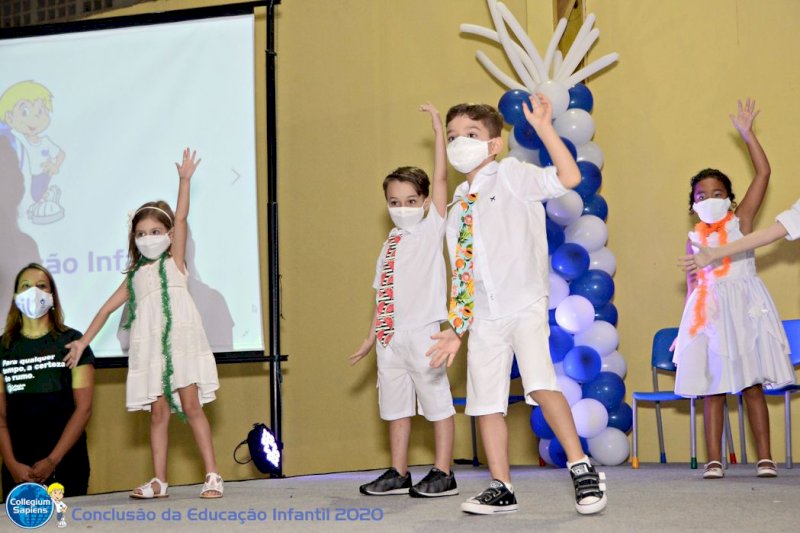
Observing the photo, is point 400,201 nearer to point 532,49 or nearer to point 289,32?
point 532,49

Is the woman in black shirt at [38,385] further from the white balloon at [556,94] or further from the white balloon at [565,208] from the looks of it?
the white balloon at [556,94]

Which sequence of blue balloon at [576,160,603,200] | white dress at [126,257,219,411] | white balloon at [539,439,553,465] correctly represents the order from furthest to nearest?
blue balloon at [576,160,603,200], white balloon at [539,439,553,465], white dress at [126,257,219,411]

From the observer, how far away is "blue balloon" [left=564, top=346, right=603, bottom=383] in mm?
4707

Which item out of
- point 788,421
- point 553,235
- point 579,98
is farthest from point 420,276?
point 788,421

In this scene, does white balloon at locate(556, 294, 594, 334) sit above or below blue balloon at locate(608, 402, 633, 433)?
above

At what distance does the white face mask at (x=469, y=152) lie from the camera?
2.96 metres

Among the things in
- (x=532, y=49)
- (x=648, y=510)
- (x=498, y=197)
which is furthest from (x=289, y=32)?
(x=648, y=510)

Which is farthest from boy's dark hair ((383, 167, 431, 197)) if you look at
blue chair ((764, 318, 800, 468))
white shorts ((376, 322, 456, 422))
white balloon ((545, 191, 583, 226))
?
blue chair ((764, 318, 800, 468))

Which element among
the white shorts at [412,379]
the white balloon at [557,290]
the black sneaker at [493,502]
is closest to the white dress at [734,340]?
the white balloon at [557,290]

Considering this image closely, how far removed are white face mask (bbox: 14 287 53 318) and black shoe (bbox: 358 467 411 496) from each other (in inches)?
65.4

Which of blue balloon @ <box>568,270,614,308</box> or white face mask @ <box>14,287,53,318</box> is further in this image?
blue balloon @ <box>568,270,614,308</box>

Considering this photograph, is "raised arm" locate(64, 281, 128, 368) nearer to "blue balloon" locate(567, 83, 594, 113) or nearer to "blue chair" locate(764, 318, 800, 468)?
"blue balloon" locate(567, 83, 594, 113)

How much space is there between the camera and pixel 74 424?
401cm

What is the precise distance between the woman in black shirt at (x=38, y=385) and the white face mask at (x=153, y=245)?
23.8 inches
